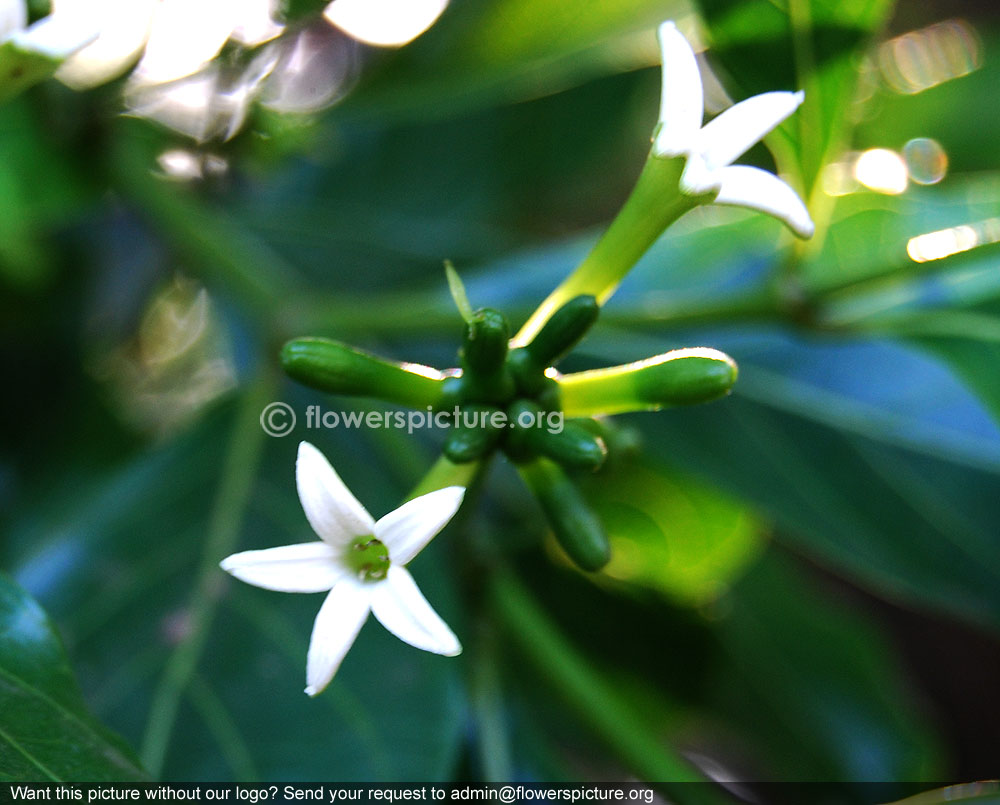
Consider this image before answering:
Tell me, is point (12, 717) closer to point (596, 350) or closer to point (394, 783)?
point (394, 783)

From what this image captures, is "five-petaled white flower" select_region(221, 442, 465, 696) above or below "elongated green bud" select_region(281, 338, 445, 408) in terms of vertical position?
below

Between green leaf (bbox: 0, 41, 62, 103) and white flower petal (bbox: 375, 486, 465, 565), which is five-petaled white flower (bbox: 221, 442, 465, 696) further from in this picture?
green leaf (bbox: 0, 41, 62, 103)

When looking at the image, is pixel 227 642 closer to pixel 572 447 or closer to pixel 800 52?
pixel 572 447

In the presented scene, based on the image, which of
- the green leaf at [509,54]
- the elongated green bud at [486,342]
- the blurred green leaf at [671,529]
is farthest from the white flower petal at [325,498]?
the green leaf at [509,54]

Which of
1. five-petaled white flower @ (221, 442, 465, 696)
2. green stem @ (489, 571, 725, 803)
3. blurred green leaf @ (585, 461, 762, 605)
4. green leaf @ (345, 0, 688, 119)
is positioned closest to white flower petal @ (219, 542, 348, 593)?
five-petaled white flower @ (221, 442, 465, 696)

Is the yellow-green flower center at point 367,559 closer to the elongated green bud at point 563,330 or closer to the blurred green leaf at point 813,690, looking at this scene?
the elongated green bud at point 563,330

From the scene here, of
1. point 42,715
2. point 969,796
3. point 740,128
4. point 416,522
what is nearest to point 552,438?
point 416,522
